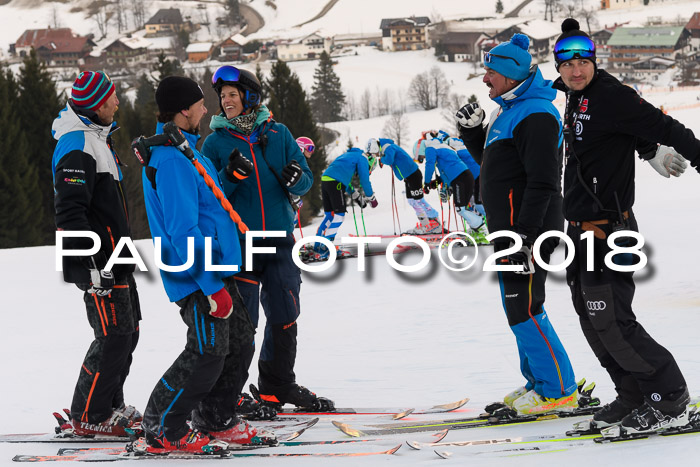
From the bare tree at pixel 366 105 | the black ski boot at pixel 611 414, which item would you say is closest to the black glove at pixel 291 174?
the black ski boot at pixel 611 414

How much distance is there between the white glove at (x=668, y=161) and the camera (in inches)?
155

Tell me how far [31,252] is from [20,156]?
19728mm

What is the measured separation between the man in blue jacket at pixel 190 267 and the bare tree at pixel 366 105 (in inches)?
3746

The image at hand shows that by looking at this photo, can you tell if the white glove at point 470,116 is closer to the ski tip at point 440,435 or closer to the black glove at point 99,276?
the ski tip at point 440,435

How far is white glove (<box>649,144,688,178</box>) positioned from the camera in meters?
3.93

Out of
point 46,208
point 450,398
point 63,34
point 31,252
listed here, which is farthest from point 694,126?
point 63,34

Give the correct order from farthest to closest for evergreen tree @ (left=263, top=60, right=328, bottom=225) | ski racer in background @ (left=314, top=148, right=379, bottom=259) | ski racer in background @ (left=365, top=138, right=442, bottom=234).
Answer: evergreen tree @ (left=263, top=60, right=328, bottom=225)
ski racer in background @ (left=365, top=138, right=442, bottom=234)
ski racer in background @ (left=314, top=148, right=379, bottom=259)

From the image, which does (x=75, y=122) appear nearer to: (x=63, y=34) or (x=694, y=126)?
(x=694, y=126)

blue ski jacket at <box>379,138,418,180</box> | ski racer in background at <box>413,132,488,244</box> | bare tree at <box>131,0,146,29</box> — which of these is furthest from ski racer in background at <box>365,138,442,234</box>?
bare tree at <box>131,0,146,29</box>

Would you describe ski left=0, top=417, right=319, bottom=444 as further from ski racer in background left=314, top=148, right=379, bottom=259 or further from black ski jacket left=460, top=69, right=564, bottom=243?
ski racer in background left=314, top=148, right=379, bottom=259

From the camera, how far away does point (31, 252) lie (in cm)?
1350

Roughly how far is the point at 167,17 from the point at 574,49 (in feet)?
585

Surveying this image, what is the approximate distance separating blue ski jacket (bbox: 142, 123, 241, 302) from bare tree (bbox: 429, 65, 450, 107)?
95535 millimetres

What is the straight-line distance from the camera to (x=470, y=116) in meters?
4.62
